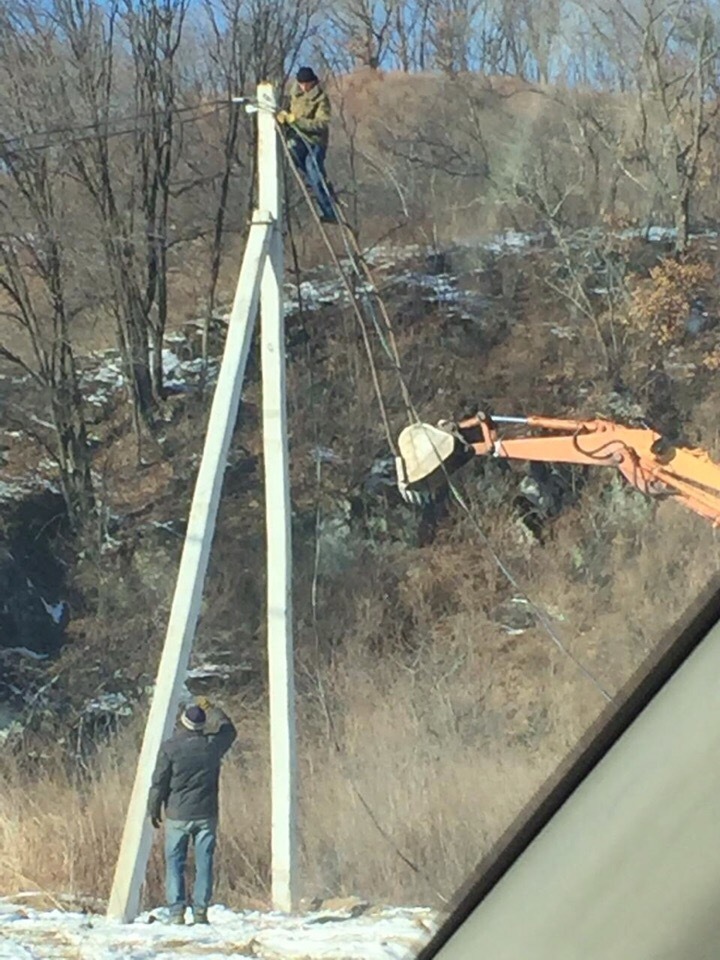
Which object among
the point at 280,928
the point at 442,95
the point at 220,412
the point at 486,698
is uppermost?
the point at 442,95

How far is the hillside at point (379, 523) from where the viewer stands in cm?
221

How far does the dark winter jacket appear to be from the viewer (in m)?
2.12

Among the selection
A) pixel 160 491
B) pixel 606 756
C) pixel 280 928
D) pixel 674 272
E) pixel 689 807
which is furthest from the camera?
pixel 674 272

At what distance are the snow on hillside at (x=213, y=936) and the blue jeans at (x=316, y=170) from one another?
131cm

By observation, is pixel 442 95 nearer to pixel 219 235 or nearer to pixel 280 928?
pixel 219 235

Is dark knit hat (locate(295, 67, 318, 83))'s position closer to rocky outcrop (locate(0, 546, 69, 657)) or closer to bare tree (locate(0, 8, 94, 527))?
bare tree (locate(0, 8, 94, 527))

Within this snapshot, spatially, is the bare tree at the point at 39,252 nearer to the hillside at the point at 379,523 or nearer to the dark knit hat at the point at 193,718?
the hillside at the point at 379,523

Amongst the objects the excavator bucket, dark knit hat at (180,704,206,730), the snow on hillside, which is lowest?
the snow on hillside

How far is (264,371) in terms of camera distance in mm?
2531

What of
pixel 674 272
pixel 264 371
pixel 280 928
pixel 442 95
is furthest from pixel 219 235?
pixel 280 928

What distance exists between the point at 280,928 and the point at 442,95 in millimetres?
1460

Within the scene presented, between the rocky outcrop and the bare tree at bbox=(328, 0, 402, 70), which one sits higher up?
the bare tree at bbox=(328, 0, 402, 70)

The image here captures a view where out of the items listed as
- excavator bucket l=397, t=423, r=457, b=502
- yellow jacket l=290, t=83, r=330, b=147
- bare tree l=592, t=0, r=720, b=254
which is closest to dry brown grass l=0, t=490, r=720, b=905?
excavator bucket l=397, t=423, r=457, b=502

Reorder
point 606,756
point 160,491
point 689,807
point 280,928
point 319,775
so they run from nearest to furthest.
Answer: point 689,807 < point 606,756 < point 280,928 < point 319,775 < point 160,491
